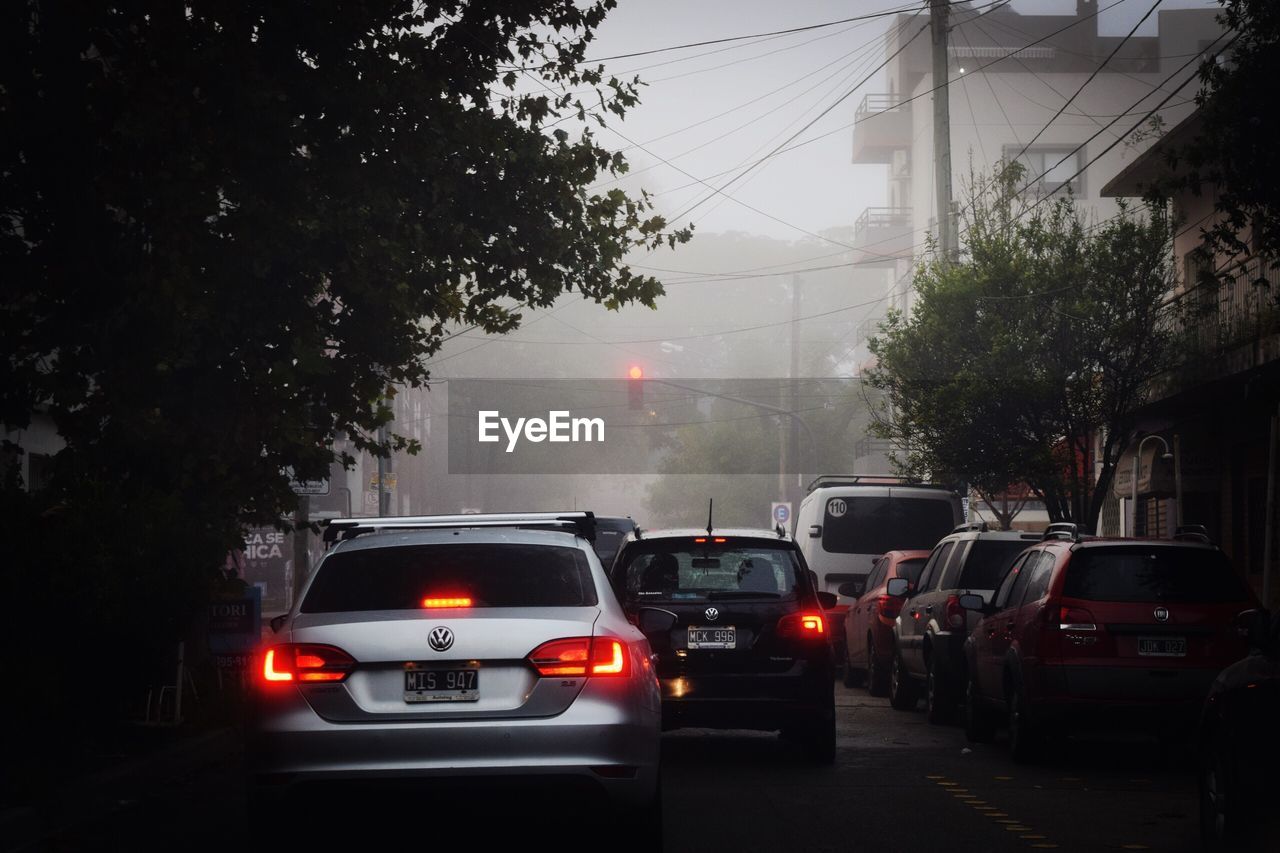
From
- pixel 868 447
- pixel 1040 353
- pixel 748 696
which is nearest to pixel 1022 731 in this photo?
pixel 748 696

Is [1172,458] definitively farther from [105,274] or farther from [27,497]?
[27,497]

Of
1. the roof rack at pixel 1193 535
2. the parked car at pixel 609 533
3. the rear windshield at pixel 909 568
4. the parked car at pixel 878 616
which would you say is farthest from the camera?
the parked car at pixel 609 533

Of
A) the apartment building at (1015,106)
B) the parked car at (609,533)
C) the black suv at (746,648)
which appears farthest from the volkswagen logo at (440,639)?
the apartment building at (1015,106)

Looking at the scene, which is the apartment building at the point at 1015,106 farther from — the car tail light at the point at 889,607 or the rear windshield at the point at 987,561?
the rear windshield at the point at 987,561

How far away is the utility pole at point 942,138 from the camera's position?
30.5m

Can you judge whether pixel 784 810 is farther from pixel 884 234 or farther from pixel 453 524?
pixel 884 234

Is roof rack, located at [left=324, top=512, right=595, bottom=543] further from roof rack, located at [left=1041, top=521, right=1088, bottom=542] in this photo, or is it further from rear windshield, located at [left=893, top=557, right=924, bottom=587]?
rear windshield, located at [left=893, top=557, right=924, bottom=587]

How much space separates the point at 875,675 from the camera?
20.6 meters

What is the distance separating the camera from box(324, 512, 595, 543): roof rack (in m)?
9.74

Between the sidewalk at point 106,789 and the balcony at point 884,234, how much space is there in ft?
178

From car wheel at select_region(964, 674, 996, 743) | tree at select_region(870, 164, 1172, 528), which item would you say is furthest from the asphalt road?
tree at select_region(870, 164, 1172, 528)

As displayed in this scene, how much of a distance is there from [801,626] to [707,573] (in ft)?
2.87

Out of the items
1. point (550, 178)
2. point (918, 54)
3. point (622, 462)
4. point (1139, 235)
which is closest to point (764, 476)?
point (622, 462)

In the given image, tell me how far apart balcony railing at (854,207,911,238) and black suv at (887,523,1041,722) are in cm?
4930
